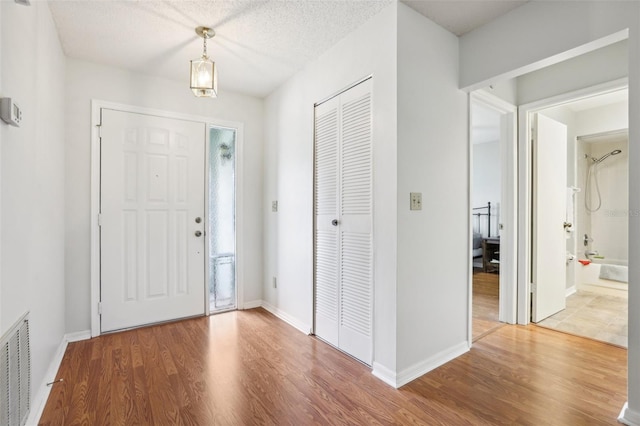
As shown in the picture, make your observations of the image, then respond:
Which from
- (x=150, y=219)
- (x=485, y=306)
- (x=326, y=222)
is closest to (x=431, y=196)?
(x=326, y=222)

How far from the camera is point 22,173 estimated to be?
1532 mm

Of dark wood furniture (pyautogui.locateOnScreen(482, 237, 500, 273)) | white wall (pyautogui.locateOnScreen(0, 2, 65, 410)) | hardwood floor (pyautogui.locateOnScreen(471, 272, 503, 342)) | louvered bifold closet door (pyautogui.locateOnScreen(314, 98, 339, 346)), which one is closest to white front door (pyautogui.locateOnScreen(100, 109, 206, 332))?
white wall (pyautogui.locateOnScreen(0, 2, 65, 410))

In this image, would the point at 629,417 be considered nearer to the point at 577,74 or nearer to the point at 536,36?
the point at 536,36

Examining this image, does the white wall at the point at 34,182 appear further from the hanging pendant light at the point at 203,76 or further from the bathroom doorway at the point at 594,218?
the bathroom doorway at the point at 594,218

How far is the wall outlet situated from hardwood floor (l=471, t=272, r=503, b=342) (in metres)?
1.40

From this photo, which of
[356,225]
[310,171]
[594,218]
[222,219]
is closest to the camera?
[356,225]

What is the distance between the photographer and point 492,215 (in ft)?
19.7

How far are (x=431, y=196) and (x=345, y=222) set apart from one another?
2.15 ft

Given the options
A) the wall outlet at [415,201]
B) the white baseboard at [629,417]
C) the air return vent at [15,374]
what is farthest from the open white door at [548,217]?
the air return vent at [15,374]

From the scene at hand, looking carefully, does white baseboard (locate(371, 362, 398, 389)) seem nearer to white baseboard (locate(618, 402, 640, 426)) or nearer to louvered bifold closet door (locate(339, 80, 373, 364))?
louvered bifold closet door (locate(339, 80, 373, 364))

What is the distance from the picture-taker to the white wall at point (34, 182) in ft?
4.38

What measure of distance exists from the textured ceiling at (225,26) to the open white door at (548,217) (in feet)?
5.08

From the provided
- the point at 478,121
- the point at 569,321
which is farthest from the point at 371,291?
the point at 478,121

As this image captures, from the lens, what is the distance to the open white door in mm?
3018
